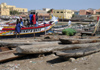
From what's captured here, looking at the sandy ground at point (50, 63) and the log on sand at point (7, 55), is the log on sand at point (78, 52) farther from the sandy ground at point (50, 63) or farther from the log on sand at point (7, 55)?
the log on sand at point (7, 55)

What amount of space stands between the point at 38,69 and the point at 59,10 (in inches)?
1866

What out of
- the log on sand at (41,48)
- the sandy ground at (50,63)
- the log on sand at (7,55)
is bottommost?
the sandy ground at (50,63)

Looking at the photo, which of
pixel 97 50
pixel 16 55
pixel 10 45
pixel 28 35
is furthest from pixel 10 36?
pixel 97 50

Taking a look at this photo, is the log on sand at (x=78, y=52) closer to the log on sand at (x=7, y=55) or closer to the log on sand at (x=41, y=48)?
the log on sand at (x=41, y=48)

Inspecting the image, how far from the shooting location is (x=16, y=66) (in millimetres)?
3959

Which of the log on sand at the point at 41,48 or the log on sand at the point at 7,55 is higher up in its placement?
the log on sand at the point at 41,48

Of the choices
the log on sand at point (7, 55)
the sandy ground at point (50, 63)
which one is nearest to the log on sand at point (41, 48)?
the log on sand at point (7, 55)

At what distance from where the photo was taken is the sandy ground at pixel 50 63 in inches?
153

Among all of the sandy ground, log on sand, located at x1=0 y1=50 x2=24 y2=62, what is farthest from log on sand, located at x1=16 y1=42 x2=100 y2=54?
the sandy ground

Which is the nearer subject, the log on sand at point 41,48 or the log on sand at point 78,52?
the log on sand at point 78,52

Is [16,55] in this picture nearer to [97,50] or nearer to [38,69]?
[38,69]

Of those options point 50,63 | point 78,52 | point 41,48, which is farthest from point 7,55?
point 78,52

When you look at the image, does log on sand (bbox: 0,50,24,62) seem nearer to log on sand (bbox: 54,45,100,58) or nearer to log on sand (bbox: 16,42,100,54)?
log on sand (bbox: 16,42,100,54)

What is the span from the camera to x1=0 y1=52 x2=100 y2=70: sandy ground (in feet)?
12.7
